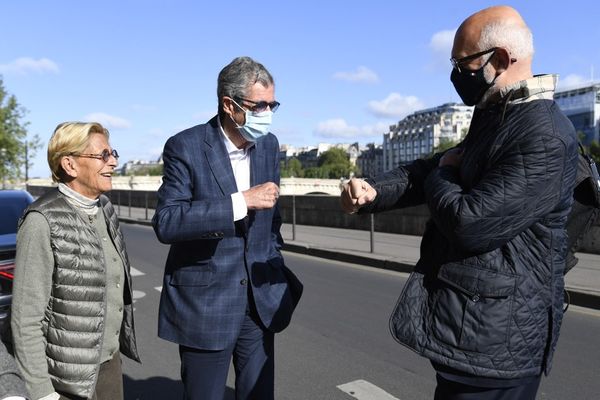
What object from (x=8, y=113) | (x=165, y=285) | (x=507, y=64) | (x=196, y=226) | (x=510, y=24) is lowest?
(x=165, y=285)

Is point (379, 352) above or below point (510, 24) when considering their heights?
below

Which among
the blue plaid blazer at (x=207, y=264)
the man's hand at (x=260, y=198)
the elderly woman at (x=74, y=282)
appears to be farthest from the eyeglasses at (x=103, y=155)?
the man's hand at (x=260, y=198)

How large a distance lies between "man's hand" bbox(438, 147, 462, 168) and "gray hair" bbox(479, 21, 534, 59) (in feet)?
1.14

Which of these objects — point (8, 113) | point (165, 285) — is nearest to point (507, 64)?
point (165, 285)

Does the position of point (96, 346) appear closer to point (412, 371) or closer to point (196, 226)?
point (196, 226)

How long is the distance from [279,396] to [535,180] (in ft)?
9.88

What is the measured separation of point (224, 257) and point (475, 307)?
3.70 feet

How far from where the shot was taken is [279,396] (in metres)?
4.02

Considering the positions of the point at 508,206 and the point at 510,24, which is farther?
the point at 510,24

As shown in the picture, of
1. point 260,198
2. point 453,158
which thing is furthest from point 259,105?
point 453,158

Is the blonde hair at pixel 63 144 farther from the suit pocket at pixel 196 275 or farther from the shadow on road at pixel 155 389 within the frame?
the shadow on road at pixel 155 389

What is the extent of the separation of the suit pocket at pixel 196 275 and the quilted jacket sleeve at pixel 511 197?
1.13 m

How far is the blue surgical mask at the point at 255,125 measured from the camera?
242 cm

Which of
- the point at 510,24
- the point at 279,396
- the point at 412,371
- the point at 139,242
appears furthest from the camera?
the point at 139,242
